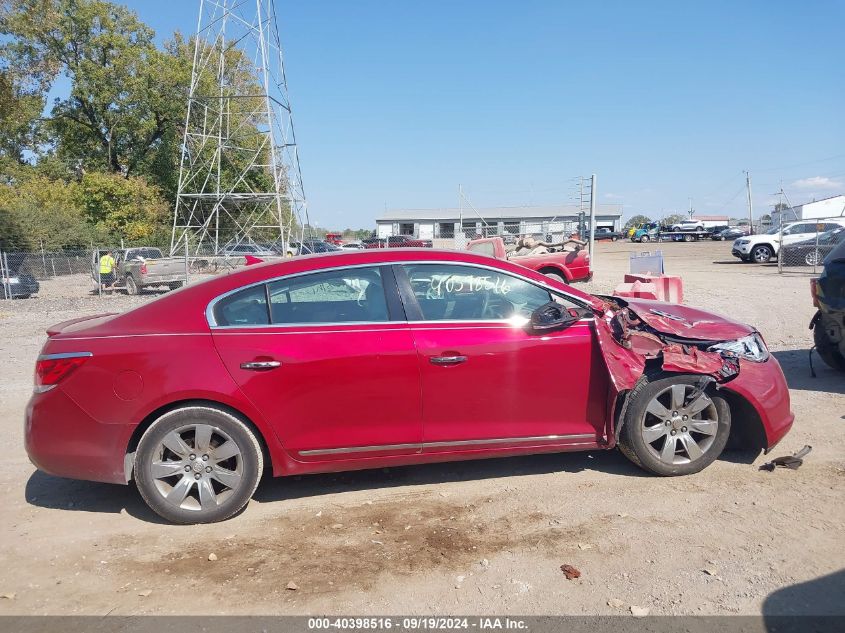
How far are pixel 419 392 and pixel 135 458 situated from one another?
182 cm

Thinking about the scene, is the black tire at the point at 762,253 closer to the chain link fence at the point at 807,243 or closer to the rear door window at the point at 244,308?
the chain link fence at the point at 807,243

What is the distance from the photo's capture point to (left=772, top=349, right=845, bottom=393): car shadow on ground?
6.88m

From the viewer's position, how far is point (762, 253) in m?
29.1

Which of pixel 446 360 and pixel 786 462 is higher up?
pixel 446 360

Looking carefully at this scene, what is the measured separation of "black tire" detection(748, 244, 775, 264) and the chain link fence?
127cm

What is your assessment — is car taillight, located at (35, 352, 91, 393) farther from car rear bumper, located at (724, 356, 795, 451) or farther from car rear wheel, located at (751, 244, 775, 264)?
car rear wheel, located at (751, 244, 775, 264)

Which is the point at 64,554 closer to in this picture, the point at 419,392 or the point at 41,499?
the point at 41,499

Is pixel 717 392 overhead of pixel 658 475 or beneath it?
overhead

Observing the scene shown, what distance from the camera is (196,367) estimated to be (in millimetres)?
4051

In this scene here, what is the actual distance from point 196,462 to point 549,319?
7.99 feet

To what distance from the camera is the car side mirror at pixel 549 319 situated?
4332 mm

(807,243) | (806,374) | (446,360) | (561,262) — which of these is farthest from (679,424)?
(807,243)

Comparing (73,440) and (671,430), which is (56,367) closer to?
(73,440)

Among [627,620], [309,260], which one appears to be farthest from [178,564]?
[627,620]
